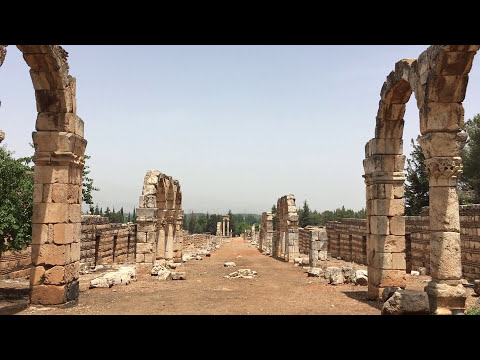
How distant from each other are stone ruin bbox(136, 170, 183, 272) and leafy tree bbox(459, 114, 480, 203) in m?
20.9

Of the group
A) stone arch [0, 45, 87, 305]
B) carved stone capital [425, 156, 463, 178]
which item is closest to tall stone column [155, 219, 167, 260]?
stone arch [0, 45, 87, 305]

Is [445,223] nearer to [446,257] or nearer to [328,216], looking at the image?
[446,257]

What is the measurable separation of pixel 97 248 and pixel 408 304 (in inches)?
740

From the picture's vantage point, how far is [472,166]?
29.8 meters

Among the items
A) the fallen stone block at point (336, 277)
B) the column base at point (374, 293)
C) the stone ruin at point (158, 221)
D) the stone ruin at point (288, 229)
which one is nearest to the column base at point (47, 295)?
the column base at point (374, 293)

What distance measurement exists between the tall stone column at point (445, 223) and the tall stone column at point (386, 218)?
2496 mm

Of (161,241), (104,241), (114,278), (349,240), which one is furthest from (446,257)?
(349,240)

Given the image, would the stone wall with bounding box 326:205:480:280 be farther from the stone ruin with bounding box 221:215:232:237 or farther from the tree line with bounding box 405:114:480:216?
the stone ruin with bounding box 221:215:232:237

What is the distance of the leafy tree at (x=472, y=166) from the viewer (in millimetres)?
29219
